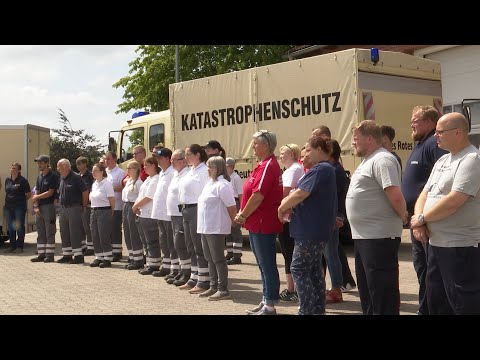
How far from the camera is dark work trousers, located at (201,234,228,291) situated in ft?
25.5

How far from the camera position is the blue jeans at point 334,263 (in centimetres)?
758

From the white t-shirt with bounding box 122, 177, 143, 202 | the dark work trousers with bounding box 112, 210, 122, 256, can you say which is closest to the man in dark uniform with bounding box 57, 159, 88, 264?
the dark work trousers with bounding box 112, 210, 122, 256

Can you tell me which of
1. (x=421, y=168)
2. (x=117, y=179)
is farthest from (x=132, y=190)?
(x=421, y=168)

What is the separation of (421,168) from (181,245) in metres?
4.01

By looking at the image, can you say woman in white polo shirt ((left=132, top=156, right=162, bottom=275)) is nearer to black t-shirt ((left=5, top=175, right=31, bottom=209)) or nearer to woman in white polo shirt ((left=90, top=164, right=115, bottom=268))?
woman in white polo shirt ((left=90, top=164, right=115, bottom=268))

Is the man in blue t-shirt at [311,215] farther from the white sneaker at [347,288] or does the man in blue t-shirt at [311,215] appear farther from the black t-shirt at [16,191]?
the black t-shirt at [16,191]

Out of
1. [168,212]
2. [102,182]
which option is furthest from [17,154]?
[168,212]

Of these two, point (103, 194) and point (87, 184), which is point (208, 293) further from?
point (87, 184)

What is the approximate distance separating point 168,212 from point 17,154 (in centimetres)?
743

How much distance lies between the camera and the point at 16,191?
46.0 ft

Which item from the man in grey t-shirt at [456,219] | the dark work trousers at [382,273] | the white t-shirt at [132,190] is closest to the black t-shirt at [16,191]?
the white t-shirt at [132,190]

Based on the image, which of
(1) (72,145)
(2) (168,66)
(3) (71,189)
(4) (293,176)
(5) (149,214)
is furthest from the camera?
(1) (72,145)
